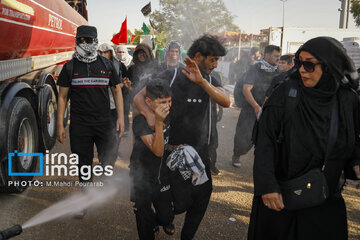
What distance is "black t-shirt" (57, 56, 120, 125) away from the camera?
3.24 metres

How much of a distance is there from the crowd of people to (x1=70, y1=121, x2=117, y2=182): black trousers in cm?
1

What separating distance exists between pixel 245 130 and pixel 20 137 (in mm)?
3306

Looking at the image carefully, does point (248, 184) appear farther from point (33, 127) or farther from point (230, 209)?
point (33, 127)

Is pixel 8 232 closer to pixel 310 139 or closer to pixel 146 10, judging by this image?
pixel 310 139

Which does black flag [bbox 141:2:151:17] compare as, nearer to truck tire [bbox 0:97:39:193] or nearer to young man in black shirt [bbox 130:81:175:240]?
truck tire [bbox 0:97:39:193]

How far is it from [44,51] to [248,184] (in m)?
4.07

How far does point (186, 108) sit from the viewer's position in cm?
260

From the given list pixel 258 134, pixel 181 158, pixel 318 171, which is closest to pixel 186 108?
pixel 181 158

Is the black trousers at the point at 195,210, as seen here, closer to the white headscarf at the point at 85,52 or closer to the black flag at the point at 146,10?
the white headscarf at the point at 85,52

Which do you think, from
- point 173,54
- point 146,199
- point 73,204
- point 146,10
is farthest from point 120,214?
point 146,10

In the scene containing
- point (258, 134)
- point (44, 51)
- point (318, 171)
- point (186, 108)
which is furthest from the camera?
point (44, 51)

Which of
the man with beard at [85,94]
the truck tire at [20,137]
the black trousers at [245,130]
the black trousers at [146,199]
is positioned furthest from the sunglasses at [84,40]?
the black trousers at [245,130]

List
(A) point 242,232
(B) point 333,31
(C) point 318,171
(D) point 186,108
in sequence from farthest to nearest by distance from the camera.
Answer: (B) point 333,31
(A) point 242,232
(D) point 186,108
(C) point 318,171

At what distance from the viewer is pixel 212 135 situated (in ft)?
9.30
